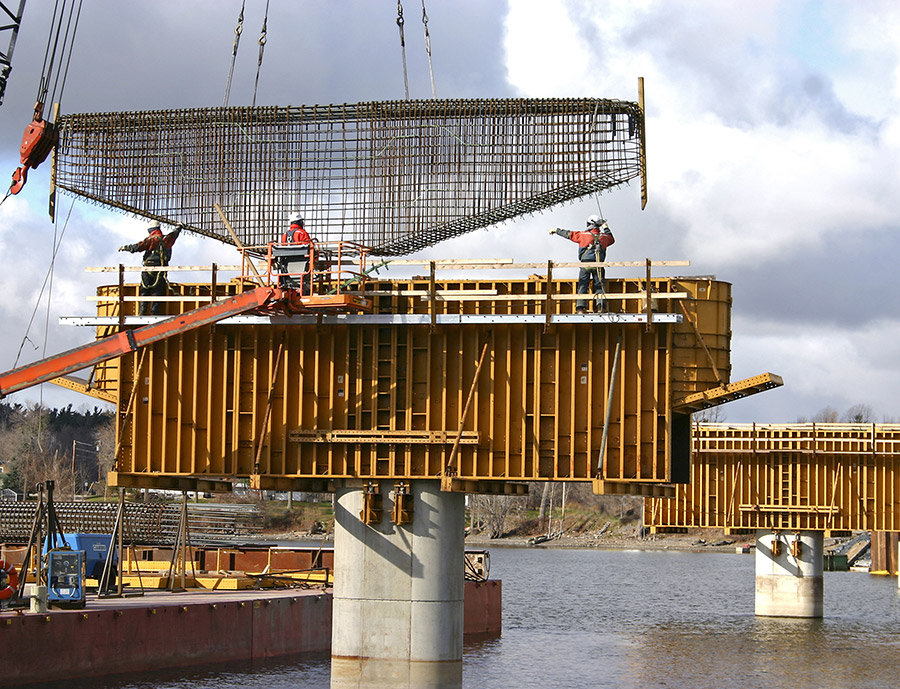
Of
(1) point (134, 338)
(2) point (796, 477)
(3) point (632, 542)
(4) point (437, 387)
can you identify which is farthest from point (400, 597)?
(3) point (632, 542)

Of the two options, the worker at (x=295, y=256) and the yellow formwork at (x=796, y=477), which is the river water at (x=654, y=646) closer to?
the yellow formwork at (x=796, y=477)

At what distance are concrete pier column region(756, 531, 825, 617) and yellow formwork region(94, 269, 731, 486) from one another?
33.0m

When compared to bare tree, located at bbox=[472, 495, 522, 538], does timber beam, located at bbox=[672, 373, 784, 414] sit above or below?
above

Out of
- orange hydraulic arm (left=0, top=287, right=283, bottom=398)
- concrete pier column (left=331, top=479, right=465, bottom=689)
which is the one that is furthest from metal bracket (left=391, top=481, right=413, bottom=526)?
orange hydraulic arm (left=0, top=287, right=283, bottom=398)

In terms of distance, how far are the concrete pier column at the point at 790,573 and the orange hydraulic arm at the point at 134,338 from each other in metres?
37.6

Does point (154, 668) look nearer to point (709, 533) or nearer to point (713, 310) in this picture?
point (713, 310)

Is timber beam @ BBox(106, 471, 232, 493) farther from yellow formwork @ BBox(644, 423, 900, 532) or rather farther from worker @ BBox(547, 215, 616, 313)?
yellow formwork @ BBox(644, 423, 900, 532)

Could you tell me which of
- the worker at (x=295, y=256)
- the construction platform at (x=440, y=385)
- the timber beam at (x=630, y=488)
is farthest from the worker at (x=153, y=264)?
the timber beam at (x=630, y=488)

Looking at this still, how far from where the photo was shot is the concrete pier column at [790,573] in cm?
6088

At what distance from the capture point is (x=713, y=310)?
29688 millimetres

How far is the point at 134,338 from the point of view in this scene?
30.6m

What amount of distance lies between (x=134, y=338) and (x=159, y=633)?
452 inches

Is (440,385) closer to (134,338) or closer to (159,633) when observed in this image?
(134,338)

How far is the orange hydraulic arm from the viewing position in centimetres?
2945
